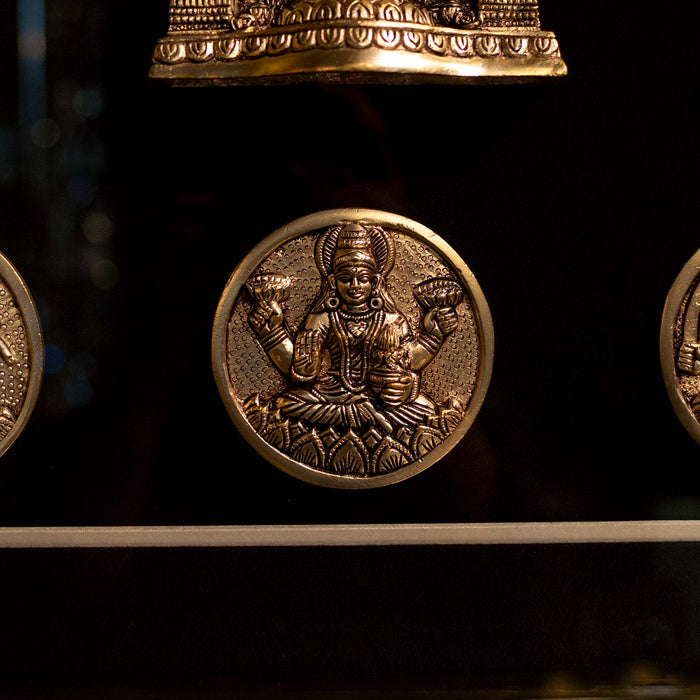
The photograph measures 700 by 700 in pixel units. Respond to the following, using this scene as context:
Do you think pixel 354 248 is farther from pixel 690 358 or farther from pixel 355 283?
pixel 690 358

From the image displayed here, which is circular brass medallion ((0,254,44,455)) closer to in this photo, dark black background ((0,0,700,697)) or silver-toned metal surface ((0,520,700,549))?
dark black background ((0,0,700,697))

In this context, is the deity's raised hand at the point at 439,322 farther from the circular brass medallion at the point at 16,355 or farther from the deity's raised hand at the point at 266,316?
the circular brass medallion at the point at 16,355

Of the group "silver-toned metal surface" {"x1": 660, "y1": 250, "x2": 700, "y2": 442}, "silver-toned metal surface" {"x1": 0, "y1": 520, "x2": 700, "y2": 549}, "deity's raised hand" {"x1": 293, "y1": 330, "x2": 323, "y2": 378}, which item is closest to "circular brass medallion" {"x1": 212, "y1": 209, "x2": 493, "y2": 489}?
"deity's raised hand" {"x1": 293, "y1": 330, "x2": 323, "y2": 378}

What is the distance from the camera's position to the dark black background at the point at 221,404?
1.50 metres

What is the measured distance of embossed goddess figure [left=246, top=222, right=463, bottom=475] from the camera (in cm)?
149

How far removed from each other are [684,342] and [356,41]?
35.9 inches

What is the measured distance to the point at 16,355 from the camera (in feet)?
4.95

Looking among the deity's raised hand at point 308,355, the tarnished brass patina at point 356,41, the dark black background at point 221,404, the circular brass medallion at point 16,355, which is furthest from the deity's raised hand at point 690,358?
the circular brass medallion at point 16,355

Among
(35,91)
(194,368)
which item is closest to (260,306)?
(194,368)

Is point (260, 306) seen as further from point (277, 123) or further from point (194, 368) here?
point (277, 123)

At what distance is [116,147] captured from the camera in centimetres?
150

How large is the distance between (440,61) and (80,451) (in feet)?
3.44

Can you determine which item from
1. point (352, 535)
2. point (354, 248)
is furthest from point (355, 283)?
point (352, 535)

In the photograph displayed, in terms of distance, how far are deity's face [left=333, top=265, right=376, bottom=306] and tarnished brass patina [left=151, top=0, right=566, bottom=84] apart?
1.18 ft
